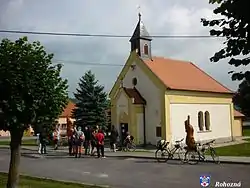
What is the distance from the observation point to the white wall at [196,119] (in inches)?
1324

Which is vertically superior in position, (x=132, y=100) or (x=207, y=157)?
(x=132, y=100)

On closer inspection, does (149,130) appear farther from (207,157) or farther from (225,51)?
(225,51)

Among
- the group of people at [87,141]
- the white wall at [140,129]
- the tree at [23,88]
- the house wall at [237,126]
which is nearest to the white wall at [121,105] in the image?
the white wall at [140,129]

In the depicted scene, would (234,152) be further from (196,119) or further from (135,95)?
(135,95)

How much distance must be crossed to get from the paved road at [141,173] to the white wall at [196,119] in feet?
47.3

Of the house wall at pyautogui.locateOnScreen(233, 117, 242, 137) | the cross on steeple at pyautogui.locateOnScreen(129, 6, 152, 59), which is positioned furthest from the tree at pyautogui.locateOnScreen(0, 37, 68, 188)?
the house wall at pyautogui.locateOnScreen(233, 117, 242, 137)

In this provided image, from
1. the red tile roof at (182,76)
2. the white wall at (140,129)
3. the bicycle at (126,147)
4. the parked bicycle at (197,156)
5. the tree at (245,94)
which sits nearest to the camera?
the tree at (245,94)

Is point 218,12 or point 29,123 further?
point 29,123

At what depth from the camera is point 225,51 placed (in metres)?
3.85

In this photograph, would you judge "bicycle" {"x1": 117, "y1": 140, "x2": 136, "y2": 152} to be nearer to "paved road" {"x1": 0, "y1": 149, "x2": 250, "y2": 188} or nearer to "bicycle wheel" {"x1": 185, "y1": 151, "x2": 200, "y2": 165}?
"bicycle wheel" {"x1": 185, "y1": 151, "x2": 200, "y2": 165}

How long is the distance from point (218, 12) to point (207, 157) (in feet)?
58.6

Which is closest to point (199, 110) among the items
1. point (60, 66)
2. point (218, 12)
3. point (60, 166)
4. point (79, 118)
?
point (79, 118)

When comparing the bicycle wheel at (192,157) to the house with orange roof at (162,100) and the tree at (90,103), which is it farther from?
the tree at (90,103)

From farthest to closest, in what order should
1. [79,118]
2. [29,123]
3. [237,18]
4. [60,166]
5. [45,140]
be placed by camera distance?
[79,118] < [45,140] < [60,166] < [29,123] < [237,18]
